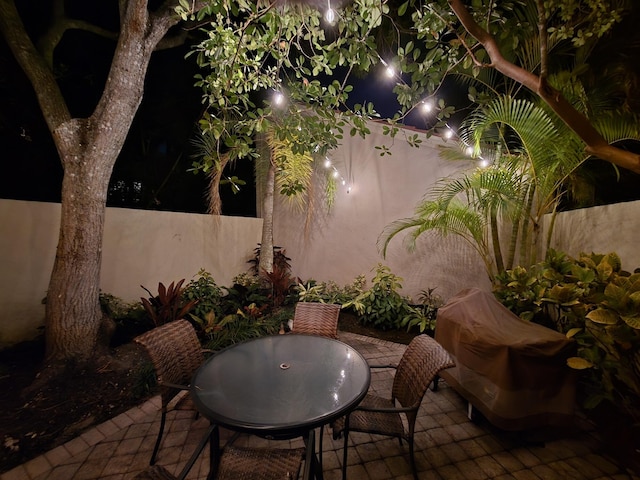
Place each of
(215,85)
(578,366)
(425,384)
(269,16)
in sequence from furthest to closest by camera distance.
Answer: (215,85), (269,16), (578,366), (425,384)

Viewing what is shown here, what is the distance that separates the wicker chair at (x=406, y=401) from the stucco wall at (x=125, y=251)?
4.30 m

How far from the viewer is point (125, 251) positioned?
454 centimetres

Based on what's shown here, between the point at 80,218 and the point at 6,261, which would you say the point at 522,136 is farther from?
the point at 6,261

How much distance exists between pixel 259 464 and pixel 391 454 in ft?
3.78

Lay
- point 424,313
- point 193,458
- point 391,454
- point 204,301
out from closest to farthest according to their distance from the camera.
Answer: point 193,458 → point 391,454 → point 204,301 → point 424,313

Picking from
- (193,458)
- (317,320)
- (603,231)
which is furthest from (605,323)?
(193,458)

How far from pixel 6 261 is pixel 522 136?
21.0 ft

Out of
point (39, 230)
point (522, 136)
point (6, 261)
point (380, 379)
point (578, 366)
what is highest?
point (522, 136)

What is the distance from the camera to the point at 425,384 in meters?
1.86

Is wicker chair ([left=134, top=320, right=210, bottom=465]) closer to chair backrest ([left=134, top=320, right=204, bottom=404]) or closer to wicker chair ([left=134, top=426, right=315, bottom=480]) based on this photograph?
chair backrest ([left=134, top=320, right=204, bottom=404])

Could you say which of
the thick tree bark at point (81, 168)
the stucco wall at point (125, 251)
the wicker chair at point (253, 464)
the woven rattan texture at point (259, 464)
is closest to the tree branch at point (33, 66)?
the thick tree bark at point (81, 168)

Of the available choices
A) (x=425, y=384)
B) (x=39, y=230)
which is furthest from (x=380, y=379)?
(x=39, y=230)

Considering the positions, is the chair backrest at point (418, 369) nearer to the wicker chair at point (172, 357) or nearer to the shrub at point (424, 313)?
the wicker chair at point (172, 357)

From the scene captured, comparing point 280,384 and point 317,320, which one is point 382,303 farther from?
point 280,384
